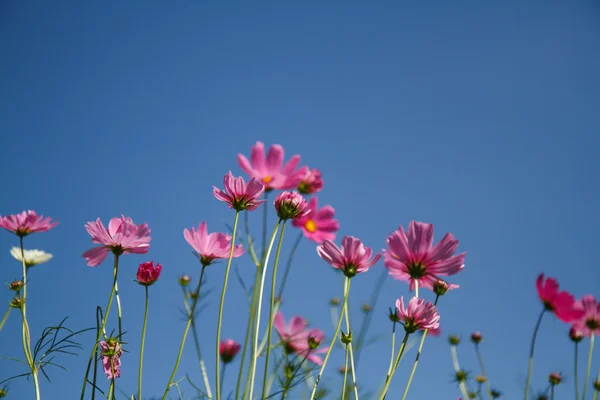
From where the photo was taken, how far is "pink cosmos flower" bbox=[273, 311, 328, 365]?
1.39 meters

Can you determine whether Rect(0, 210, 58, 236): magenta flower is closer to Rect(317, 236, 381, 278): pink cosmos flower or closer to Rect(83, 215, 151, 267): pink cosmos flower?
Rect(83, 215, 151, 267): pink cosmos flower

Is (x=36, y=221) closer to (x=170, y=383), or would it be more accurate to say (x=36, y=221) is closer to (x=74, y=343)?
(x=74, y=343)

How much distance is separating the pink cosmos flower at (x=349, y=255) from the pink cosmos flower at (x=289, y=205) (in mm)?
77

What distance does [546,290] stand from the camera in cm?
→ 152

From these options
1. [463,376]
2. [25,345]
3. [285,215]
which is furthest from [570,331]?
[25,345]

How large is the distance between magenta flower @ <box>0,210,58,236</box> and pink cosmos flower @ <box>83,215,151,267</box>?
1.39 feet

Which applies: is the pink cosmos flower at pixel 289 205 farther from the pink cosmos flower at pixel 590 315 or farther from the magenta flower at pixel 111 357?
the pink cosmos flower at pixel 590 315

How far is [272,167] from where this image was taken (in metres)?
1.65

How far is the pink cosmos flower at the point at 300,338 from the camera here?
4.57 ft

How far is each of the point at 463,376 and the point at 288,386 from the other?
44.2 inches

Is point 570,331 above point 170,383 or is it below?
above

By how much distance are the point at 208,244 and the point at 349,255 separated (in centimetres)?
28

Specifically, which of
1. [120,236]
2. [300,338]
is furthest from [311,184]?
[120,236]

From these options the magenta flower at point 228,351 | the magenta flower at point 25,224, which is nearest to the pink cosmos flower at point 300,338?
the magenta flower at point 228,351
